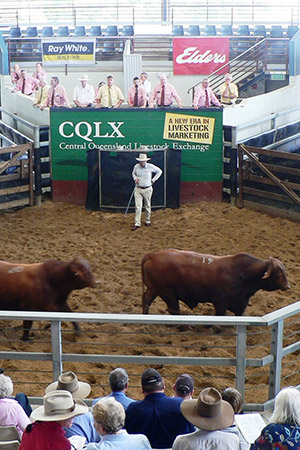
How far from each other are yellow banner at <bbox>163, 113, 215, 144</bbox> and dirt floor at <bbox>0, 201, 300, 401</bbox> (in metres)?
1.53

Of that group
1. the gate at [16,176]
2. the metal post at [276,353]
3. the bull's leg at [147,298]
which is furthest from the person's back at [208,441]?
the gate at [16,176]

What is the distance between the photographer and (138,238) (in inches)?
517

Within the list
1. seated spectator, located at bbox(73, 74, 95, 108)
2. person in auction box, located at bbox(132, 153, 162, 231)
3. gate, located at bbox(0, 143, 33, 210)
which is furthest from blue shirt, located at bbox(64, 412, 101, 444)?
seated spectator, located at bbox(73, 74, 95, 108)

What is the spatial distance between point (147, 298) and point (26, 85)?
12828mm

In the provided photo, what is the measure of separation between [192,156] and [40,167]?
3.47 m

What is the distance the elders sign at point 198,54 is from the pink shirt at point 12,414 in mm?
21037

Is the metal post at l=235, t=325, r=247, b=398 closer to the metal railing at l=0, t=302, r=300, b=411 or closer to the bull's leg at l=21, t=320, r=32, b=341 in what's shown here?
the metal railing at l=0, t=302, r=300, b=411

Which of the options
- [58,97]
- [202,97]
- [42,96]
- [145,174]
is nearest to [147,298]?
[145,174]

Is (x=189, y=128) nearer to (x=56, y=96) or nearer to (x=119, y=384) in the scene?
(x=56, y=96)

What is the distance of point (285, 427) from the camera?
12.8ft

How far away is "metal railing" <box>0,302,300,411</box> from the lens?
5.45 meters

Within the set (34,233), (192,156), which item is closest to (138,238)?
(34,233)

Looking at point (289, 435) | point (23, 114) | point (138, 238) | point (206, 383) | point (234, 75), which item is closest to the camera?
point (289, 435)

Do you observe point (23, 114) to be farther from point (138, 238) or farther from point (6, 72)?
point (138, 238)
